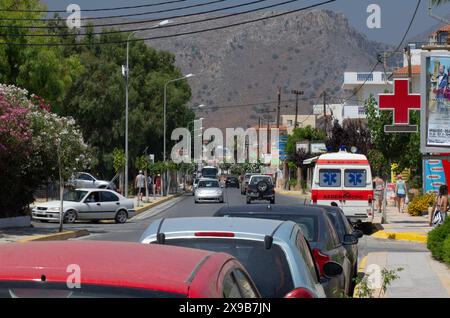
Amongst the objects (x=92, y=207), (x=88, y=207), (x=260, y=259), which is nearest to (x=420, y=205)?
(x=92, y=207)

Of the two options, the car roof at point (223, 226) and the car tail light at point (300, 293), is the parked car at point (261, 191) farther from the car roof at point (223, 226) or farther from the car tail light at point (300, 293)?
the car tail light at point (300, 293)

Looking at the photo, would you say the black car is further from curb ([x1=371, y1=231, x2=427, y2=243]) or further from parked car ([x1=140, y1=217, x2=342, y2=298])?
parked car ([x1=140, y1=217, x2=342, y2=298])

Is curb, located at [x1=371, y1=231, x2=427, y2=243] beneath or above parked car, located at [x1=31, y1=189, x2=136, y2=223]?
beneath

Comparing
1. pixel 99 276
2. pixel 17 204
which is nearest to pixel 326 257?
pixel 99 276

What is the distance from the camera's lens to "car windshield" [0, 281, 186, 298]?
3863 millimetres

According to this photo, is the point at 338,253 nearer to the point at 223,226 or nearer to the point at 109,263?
the point at 223,226

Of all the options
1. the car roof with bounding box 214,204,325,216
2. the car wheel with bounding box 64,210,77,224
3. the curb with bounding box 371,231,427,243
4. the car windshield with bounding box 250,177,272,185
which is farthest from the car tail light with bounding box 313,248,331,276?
the car windshield with bounding box 250,177,272,185

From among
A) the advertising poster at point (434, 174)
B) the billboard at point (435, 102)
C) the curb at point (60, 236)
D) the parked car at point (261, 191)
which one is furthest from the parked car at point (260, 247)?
the parked car at point (261, 191)

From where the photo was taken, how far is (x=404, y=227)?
30656 millimetres

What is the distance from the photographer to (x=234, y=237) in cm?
688

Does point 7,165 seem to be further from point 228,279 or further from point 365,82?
point 365,82

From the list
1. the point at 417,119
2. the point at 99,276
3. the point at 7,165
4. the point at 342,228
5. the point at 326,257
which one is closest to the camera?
the point at 99,276

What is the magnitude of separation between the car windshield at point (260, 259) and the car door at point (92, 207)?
27.0 m
